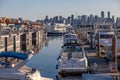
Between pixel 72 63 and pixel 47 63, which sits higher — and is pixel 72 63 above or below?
above

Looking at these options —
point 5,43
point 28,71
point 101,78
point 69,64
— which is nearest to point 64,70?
point 69,64

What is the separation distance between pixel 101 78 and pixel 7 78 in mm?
2841

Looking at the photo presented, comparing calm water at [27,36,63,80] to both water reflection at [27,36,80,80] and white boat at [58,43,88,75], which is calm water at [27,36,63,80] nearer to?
water reflection at [27,36,80,80]

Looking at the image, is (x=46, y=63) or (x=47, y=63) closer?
(x=47, y=63)

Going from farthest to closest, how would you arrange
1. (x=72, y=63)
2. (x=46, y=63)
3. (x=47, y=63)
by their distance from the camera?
(x=46, y=63) → (x=47, y=63) → (x=72, y=63)

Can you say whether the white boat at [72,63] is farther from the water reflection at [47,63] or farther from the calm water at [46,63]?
the calm water at [46,63]

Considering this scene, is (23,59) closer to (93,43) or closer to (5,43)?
(5,43)

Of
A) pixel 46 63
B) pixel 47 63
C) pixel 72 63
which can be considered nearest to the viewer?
pixel 72 63

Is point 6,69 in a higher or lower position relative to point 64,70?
higher

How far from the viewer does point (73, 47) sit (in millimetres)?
26953

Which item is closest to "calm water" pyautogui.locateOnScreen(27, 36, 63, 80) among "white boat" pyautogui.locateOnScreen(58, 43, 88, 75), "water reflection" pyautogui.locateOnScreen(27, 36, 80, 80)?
"water reflection" pyautogui.locateOnScreen(27, 36, 80, 80)

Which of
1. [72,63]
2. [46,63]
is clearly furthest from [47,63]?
[72,63]

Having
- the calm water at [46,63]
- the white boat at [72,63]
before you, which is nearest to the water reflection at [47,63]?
the calm water at [46,63]

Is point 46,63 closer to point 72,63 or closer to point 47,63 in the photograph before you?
point 47,63
